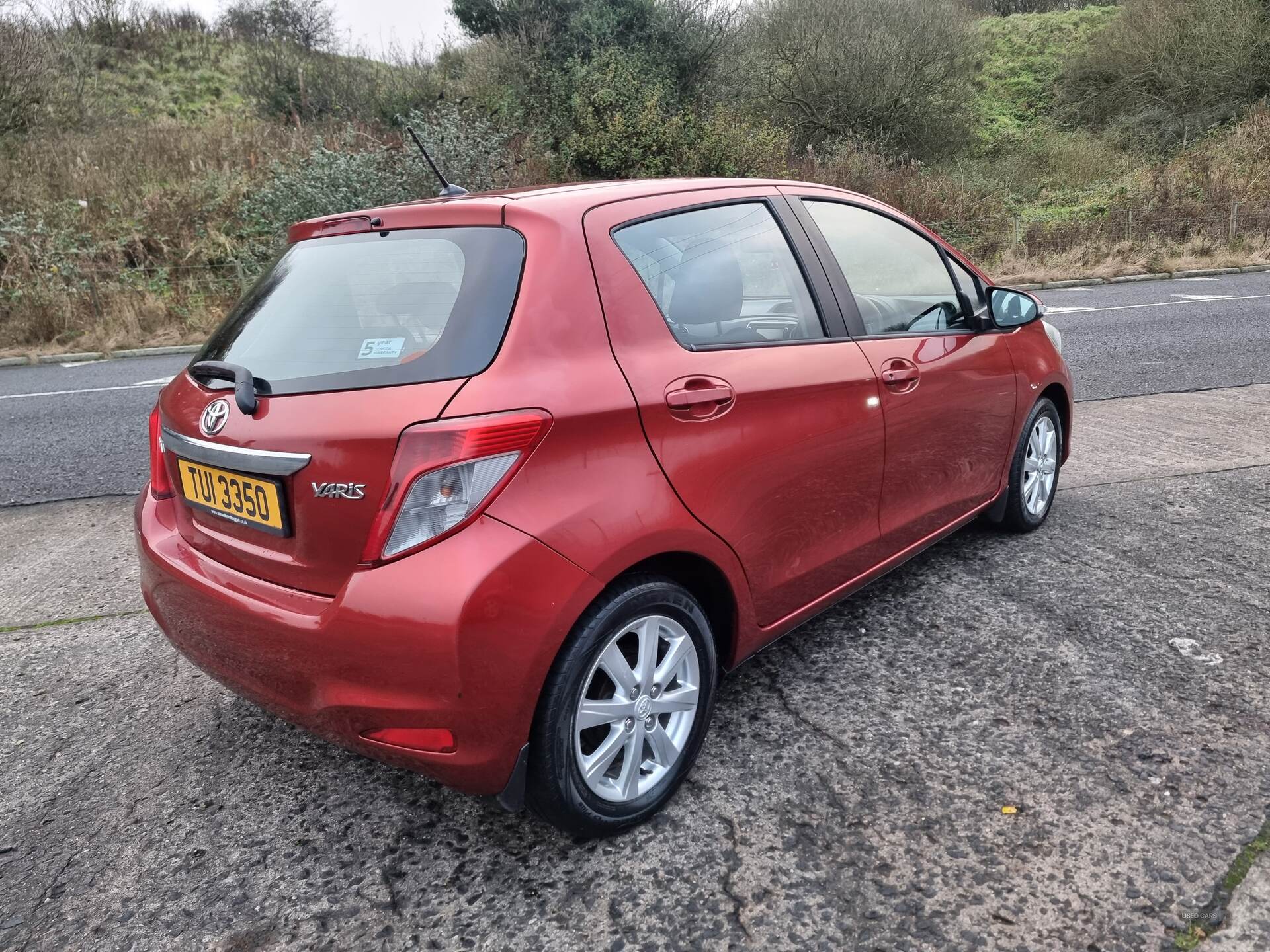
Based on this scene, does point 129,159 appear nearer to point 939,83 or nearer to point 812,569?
point 812,569

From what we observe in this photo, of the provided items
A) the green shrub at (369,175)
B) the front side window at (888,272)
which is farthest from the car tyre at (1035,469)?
the green shrub at (369,175)

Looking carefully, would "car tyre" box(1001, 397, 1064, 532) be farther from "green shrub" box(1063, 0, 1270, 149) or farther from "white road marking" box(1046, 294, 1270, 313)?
"green shrub" box(1063, 0, 1270, 149)

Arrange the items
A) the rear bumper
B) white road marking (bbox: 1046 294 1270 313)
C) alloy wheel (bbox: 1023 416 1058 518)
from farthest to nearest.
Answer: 1. white road marking (bbox: 1046 294 1270 313)
2. alloy wheel (bbox: 1023 416 1058 518)
3. the rear bumper

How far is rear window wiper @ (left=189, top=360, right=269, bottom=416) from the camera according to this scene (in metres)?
2.14

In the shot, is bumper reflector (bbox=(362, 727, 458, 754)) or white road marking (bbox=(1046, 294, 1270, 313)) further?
white road marking (bbox=(1046, 294, 1270, 313))

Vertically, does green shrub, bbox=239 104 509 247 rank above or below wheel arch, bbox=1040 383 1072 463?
above

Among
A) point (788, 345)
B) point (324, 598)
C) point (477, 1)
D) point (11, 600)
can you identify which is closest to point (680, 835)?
point (324, 598)

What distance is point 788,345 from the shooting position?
2662 millimetres

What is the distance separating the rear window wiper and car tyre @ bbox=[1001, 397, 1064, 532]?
2930 mm

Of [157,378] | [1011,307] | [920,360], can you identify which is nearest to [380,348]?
[920,360]

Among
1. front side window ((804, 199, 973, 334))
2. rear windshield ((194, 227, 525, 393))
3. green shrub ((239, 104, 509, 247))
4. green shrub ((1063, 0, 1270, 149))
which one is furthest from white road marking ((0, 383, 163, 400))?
green shrub ((1063, 0, 1270, 149))

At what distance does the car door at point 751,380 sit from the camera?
7.37ft

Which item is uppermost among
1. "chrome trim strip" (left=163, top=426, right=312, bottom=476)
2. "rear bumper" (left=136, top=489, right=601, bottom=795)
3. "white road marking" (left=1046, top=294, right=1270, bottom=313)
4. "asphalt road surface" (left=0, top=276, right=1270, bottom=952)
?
"chrome trim strip" (left=163, top=426, right=312, bottom=476)

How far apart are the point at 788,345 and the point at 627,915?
5.11 feet
